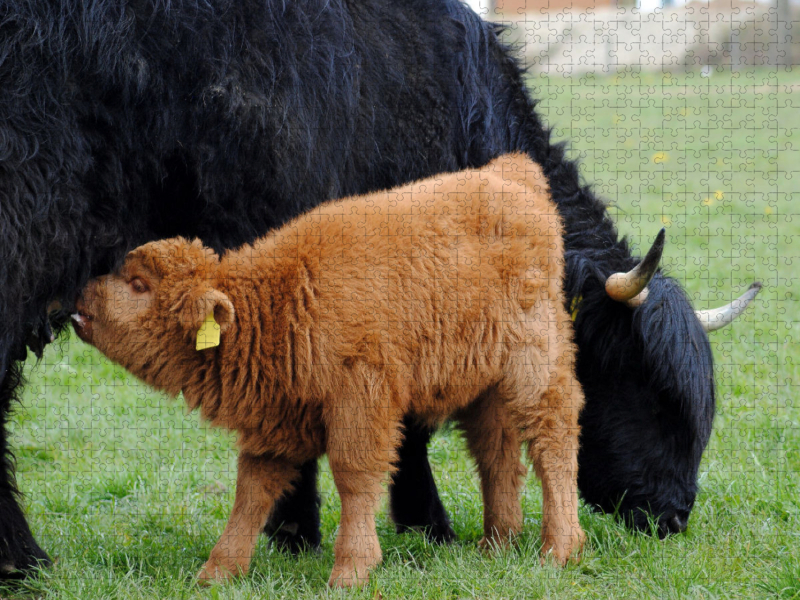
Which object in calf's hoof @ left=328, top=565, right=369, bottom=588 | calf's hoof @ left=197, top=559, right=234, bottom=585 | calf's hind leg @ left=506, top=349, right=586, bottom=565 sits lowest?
calf's hoof @ left=197, top=559, right=234, bottom=585

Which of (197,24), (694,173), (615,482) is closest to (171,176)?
(197,24)

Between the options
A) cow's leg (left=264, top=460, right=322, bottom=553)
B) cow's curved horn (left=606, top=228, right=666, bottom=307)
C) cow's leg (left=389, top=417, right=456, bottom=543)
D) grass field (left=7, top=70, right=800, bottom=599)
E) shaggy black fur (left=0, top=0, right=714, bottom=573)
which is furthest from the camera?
cow's leg (left=389, top=417, right=456, bottom=543)

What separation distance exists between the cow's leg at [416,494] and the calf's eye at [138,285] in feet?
5.30

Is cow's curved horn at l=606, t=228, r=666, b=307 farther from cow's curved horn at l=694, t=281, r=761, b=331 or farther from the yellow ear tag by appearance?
the yellow ear tag

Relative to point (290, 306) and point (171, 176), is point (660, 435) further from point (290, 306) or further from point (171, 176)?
point (171, 176)

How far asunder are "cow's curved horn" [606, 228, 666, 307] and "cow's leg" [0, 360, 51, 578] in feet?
9.37

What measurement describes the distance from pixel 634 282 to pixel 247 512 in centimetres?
209

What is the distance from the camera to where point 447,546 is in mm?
4559

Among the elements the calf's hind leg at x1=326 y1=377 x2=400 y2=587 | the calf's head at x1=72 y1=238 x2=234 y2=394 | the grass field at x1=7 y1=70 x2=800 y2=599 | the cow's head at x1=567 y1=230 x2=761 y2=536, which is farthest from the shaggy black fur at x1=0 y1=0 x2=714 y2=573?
the calf's hind leg at x1=326 y1=377 x2=400 y2=587

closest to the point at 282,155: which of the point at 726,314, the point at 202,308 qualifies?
the point at 202,308

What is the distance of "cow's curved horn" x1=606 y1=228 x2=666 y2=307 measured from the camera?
439 cm

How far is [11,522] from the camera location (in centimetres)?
438

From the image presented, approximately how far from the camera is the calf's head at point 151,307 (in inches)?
151

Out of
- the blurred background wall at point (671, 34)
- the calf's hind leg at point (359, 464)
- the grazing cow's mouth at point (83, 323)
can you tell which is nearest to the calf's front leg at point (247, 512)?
the calf's hind leg at point (359, 464)
